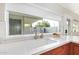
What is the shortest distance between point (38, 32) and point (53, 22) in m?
0.24

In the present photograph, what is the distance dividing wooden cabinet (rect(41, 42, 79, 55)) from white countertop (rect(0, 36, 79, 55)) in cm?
5

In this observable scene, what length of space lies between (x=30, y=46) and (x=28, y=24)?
282 mm

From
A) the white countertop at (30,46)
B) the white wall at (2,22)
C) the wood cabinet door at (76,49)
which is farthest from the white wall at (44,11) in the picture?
the wood cabinet door at (76,49)

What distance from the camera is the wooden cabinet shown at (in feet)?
4.83

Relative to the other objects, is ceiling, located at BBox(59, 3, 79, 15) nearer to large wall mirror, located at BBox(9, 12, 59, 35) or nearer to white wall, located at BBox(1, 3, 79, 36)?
white wall, located at BBox(1, 3, 79, 36)

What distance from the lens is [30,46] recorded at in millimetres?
1508

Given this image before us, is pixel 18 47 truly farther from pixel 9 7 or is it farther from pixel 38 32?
pixel 9 7

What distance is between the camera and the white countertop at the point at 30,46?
1.35 m

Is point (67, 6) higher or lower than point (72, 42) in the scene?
higher

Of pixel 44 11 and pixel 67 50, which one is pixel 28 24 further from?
pixel 67 50

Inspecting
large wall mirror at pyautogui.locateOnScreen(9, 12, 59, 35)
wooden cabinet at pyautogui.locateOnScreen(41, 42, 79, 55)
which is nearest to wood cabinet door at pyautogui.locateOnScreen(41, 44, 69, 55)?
wooden cabinet at pyautogui.locateOnScreen(41, 42, 79, 55)

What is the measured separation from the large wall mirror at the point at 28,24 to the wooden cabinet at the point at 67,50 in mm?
246
